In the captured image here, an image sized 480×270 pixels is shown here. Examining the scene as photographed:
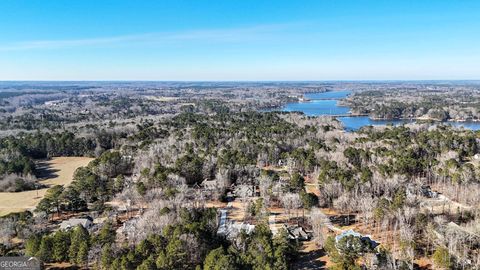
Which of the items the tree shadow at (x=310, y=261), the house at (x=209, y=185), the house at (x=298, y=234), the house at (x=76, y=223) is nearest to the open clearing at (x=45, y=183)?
the house at (x=76, y=223)

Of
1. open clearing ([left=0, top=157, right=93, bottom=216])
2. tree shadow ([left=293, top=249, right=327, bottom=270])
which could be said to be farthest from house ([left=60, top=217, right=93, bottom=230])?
tree shadow ([left=293, top=249, right=327, bottom=270])

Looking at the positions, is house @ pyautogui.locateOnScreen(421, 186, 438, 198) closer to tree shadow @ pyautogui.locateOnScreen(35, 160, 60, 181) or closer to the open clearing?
the open clearing

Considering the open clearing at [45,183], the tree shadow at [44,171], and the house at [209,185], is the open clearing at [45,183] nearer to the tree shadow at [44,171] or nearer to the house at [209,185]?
the tree shadow at [44,171]

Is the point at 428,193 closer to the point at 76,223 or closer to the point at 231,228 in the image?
the point at 231,228

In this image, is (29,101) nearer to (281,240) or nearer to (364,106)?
(364,106)

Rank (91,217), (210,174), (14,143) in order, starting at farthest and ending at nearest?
(14,143)
(210,174)
(91,217)

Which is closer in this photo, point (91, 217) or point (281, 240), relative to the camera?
point (281, 240)

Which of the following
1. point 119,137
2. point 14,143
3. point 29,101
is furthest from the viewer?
point 29,101

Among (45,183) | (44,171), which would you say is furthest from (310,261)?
(44,171)

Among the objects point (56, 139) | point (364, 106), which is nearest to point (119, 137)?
point (56, 139)
